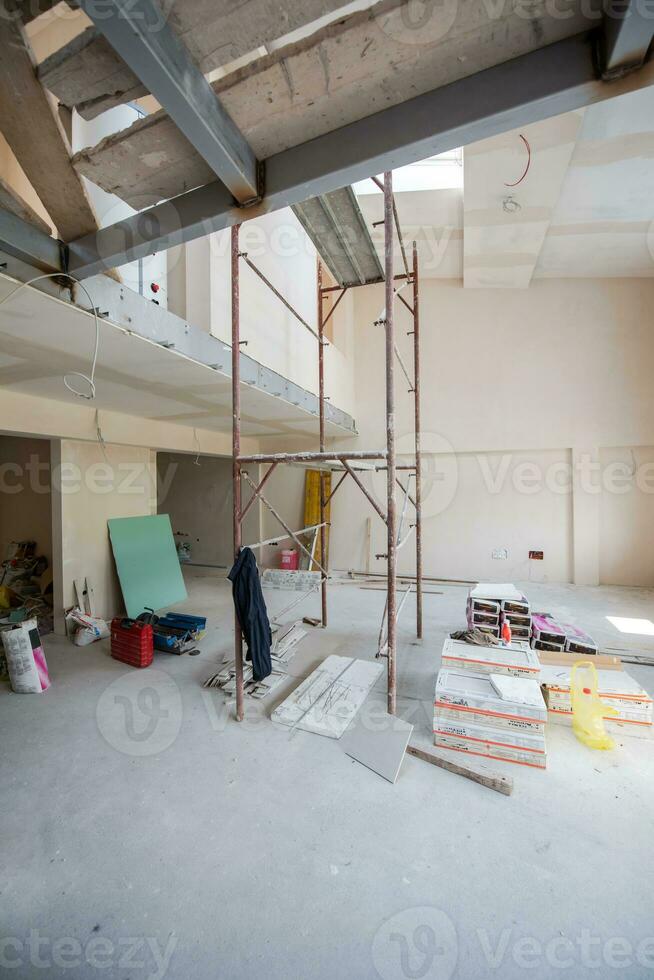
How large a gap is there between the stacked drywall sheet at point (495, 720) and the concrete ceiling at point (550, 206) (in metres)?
4.08

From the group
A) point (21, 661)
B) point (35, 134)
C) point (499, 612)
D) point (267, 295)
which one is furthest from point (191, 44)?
point (499, 612)

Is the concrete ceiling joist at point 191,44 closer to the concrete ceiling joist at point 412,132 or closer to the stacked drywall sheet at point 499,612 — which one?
the concrete ceiling joist at point 412,132

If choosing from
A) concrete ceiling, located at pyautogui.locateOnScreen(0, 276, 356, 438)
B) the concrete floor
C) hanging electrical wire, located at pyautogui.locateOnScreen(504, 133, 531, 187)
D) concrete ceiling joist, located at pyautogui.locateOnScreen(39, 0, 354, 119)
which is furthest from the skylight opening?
the concrete floor

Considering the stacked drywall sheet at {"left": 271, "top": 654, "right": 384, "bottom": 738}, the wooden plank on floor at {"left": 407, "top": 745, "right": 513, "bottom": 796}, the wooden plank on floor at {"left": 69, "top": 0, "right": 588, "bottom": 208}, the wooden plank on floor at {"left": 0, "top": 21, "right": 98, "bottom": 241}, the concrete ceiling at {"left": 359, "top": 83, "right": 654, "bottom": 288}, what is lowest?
the wooden plank on floor at {"left": 407, "top": 745, "right": 513, "bottom": 796}

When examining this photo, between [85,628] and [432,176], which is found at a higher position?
[432,176]

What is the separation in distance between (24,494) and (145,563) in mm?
2320

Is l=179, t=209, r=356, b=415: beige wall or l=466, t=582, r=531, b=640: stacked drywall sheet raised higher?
l=179, t=209, r=356, b=415: beige wall

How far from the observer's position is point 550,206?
162 inches

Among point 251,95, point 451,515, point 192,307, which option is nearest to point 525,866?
point 251,95

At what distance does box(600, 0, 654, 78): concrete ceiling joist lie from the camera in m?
0.75

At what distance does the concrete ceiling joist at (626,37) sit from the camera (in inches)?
29.3

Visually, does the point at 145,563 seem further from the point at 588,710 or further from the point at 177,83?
the point at 177,83

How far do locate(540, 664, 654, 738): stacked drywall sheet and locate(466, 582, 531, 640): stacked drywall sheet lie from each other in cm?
87

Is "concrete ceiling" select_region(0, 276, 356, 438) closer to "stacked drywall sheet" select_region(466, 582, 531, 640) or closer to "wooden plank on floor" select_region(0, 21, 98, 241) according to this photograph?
"wooden plank on floor" select_region(0, 21, 98, 241)
